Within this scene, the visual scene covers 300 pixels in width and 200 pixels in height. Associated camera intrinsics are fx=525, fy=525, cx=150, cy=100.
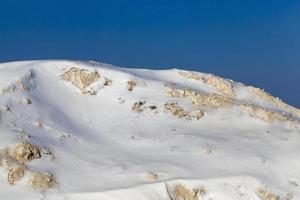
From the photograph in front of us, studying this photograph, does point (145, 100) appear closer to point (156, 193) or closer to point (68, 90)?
point (68, 90)

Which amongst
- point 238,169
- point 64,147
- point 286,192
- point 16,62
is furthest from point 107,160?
point 16,62

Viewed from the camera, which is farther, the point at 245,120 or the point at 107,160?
the point at 245,120

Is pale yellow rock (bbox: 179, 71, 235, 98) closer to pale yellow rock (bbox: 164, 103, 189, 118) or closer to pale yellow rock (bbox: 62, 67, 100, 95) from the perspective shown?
pale yellow rock (bbox: 164, 103, 189, 118)

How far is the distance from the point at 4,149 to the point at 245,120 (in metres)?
7.18

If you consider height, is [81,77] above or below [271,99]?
below

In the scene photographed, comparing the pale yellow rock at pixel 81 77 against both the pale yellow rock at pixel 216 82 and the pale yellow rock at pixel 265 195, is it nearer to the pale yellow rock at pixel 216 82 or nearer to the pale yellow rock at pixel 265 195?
the pale yellow rock at pixel 216 82

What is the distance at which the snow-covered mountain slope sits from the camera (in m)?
11.4

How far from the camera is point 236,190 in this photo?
11.5m

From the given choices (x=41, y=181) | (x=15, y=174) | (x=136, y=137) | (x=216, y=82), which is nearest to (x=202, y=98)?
(x=216, y=82)

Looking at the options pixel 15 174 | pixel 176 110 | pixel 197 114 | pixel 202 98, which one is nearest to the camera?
pixel 15 174

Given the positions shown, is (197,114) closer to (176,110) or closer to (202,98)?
(176,110)

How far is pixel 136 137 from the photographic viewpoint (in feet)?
46.6

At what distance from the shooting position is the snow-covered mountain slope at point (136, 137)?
11.4m

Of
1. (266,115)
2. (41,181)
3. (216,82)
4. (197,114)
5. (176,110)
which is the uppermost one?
(216,82)
